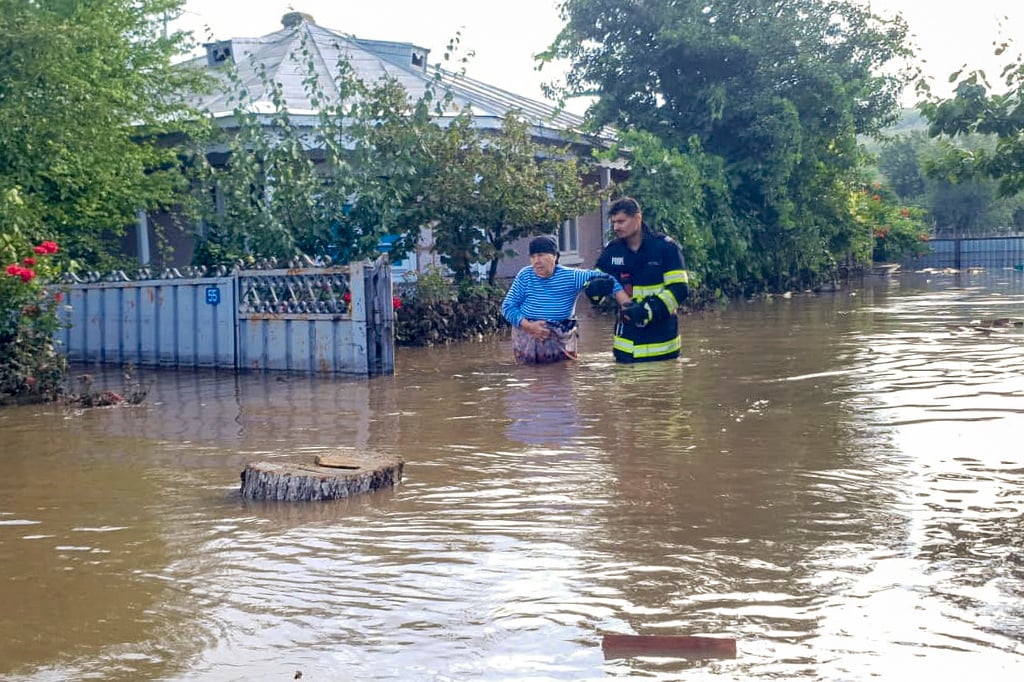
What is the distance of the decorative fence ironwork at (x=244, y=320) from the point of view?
537 inches

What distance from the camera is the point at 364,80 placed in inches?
865

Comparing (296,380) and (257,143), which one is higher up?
(257,143)

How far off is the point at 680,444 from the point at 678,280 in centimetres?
235

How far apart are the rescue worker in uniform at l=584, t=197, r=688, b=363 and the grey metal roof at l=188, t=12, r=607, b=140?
9564mm

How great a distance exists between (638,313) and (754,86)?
16.0m

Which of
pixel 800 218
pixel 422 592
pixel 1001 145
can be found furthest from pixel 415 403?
pixel 800 218

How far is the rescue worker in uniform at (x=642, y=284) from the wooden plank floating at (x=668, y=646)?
6.37 m

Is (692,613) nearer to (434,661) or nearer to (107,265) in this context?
(434,661)

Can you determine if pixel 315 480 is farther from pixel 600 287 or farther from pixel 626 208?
pixel 600 287

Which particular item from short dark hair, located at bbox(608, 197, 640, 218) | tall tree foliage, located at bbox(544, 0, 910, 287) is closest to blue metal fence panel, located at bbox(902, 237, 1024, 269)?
tall tree foliage, located at bbox(544, 0, 910, 287)

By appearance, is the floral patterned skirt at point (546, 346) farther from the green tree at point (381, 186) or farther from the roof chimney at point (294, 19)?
the roof chimney at point (294, 19)

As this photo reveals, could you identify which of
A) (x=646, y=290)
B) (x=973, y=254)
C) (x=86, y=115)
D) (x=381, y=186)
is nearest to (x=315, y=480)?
(x=646, y=290)

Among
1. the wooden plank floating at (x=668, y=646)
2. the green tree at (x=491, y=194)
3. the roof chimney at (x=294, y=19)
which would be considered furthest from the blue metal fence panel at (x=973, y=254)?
the wooden plank floating at (x=668, y=646)

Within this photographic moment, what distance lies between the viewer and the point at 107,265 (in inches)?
724
